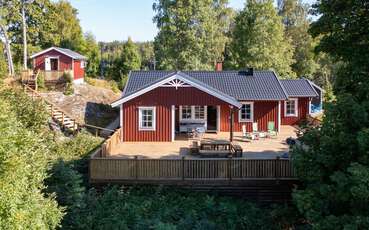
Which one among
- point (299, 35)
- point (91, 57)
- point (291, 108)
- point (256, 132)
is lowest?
point (256, 132)

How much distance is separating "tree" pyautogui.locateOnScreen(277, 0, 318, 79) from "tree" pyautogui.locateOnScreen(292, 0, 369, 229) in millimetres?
31331

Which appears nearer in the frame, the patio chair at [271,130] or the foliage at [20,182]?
the foliage at [20,182]

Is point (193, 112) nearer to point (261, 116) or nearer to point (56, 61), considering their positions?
point (261, 116)

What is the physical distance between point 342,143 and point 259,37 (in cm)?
2884

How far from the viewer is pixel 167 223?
42.8 ft

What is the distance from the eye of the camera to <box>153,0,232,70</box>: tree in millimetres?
37000

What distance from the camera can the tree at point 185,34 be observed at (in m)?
37.0

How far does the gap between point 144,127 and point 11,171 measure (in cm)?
1347

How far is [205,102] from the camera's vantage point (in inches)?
894

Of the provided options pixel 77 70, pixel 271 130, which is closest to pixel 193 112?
pixel 271 130

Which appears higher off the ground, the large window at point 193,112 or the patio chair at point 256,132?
the large window at point 193,112

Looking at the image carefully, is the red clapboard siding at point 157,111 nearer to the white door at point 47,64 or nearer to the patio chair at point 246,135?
the patio chair at point 246,135

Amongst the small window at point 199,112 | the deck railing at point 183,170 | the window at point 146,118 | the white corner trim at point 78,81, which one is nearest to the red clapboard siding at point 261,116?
the small window at point 199,112

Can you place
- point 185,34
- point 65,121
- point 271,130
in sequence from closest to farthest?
point 65,121 < point 271,130 < point 185,34
